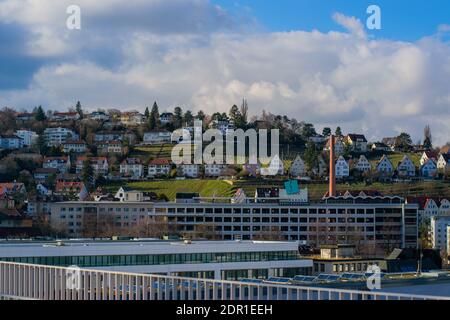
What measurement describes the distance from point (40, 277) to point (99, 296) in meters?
2.18

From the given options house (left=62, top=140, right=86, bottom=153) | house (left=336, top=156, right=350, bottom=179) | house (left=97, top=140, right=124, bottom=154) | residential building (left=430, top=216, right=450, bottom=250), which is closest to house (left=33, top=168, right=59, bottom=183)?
house (left=97, top=140, right=124, bottom=154)

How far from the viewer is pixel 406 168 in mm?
133250

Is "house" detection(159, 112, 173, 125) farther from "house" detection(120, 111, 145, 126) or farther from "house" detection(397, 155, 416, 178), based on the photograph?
"house" detection(397, 155, 416, 178)

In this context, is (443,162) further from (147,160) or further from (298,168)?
(147,160)

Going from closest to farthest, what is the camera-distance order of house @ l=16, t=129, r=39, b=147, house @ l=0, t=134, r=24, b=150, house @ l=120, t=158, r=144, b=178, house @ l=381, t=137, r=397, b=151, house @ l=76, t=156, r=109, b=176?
house @ l=120, t=158, r=144, b=178, house @ l=76, t=156, r=109, b=176, house @ l=0, t=134, r=24, b=150, house @ l=381, t=137, r=397, b=151, house @ l=16, t=129, r=39, b=147

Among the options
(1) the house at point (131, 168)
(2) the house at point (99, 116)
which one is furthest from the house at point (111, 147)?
(2) the house at point (99, 116)

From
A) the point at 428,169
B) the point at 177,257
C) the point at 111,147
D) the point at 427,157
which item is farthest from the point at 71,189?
the point at 177,257

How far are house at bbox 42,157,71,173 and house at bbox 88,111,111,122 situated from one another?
121ft

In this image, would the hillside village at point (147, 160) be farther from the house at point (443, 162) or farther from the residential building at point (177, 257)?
the residential building at point (177, 257)

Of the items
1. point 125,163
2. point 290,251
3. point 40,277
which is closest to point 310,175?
point 125,163

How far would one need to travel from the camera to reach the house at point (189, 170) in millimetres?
129750

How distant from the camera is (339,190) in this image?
379 ft

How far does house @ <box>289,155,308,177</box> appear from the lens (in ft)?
419

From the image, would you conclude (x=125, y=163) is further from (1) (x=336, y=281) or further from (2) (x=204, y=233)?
(1) (x=336, y=281)
